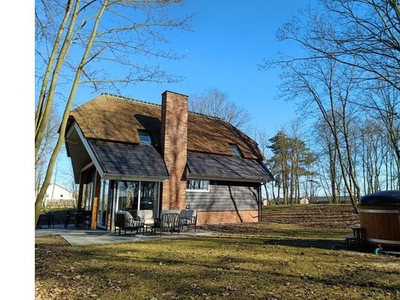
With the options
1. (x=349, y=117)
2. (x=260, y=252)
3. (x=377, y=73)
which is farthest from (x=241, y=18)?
(x=349, y=117)

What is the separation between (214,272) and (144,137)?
11.0 metres

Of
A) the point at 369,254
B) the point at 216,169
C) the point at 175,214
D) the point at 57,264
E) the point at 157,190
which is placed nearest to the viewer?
the point at 57,264

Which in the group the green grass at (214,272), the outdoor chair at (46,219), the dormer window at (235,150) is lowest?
the green grass at (214,272)

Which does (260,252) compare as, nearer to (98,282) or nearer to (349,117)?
(98,282)

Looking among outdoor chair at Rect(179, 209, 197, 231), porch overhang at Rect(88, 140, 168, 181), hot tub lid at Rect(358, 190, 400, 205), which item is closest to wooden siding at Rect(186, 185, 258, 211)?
outdoor chair at Rect(179, 209, 197, 231)

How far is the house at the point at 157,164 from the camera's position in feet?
46.4

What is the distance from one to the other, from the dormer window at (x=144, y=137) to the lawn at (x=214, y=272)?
23.5 feet

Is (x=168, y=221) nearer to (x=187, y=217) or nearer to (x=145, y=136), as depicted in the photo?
(x=187, y=217)

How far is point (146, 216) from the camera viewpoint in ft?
46.8

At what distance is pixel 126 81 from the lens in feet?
21.9

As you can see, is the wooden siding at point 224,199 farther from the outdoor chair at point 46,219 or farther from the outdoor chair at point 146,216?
the outdoor chair at point 46,219

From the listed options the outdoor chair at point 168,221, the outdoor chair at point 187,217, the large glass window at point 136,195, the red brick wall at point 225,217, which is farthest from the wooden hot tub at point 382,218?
the large glass window at point 136,195

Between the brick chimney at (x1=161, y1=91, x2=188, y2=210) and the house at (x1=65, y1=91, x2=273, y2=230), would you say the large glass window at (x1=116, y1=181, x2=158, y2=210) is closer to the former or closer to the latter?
the house at (x1=65, y1=91, x2=273, y2=230)
